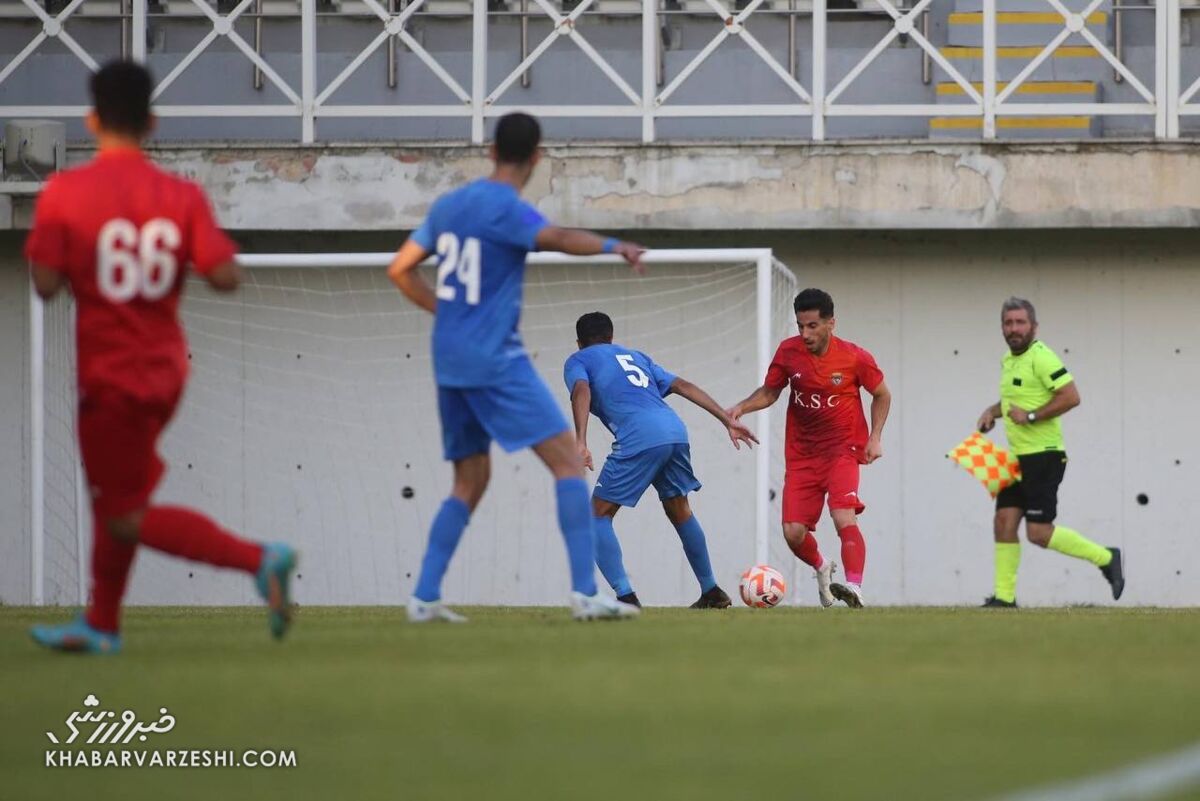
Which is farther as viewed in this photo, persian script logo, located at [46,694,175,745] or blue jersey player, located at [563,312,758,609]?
blue jersey player, located at [563,312,758,609]

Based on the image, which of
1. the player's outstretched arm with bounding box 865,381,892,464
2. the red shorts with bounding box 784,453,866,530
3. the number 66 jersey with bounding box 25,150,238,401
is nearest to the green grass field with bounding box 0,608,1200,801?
the number 66 jersey with bounding box 25,150,238,401

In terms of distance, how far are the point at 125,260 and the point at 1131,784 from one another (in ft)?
10.8

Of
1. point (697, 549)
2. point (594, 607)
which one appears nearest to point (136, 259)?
point (594, 607)

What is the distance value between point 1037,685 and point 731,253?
28.6 ft

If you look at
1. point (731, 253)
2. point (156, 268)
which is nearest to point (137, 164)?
point (156, 268)

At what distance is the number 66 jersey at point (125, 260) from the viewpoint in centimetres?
591

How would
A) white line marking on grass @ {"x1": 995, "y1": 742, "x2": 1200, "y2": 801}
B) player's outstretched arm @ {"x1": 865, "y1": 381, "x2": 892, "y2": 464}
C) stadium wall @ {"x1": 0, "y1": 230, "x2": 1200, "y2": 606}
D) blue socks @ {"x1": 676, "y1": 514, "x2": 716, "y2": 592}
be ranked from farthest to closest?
stadium wall @ {"x1": 0, "y1": 230, "x2": 1200, "y2": 606}
player's outstretched arm @ {"x1": 865, "y1": 381, "x2": 892, "y2": 464}
blue socks @ {"x1": 676, "y1": 514, "x2": 716, "y2": 592}
white line marking on grass @ {"x1": 995, "y1": 742, "x2": 1200, "y2": 801}

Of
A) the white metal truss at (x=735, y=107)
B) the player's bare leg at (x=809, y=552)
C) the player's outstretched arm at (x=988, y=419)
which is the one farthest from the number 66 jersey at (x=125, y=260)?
the white metal truss at (x=735, y=107)

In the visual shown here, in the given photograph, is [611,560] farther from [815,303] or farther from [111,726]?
[111,726]

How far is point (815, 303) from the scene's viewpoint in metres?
11.7

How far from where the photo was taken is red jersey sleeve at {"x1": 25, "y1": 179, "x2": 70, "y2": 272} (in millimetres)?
5926

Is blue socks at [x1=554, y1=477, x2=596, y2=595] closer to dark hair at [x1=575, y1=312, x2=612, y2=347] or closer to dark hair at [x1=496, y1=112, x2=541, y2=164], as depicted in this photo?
dark hair at [x1=496, y1=112, x2=541, y2=164]

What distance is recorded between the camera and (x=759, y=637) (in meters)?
7.16

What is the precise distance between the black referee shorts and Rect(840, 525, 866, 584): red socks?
106 cm
